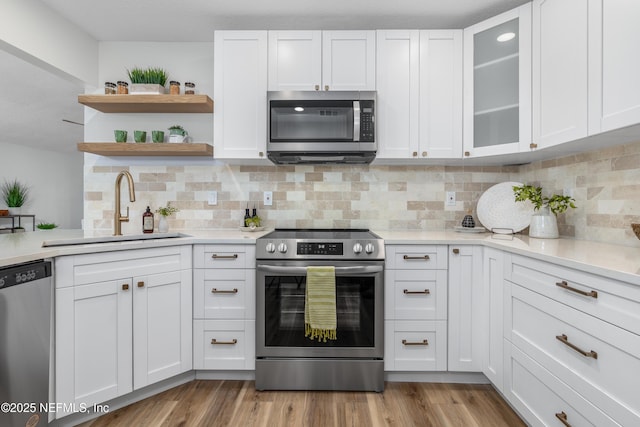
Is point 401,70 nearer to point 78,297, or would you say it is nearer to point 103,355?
point 78,297

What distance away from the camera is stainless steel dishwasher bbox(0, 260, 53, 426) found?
4.31 ft

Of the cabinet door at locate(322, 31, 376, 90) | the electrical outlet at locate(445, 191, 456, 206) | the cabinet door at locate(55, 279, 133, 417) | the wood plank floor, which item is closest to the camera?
the cabinet door at locate(55, 279, 133, 417)

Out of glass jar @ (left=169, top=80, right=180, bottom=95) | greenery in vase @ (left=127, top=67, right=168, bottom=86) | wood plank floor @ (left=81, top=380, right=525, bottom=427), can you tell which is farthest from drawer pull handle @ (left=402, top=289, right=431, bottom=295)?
greenery in vase @ (left=127, top=67, right=168, bottom=86)

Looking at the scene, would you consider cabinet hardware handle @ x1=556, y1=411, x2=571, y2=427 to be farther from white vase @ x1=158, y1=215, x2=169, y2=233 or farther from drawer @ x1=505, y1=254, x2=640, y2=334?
white vase @ x1=158, y1=215, x2=169, y2=233

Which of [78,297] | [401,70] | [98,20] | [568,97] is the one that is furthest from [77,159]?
[568,97]

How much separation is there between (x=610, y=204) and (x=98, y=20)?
3.56 m

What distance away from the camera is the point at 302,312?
6.49 ft

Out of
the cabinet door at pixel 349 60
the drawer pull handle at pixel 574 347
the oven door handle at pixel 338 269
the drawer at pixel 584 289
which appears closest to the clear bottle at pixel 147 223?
the oven door handle at pixel 338 269

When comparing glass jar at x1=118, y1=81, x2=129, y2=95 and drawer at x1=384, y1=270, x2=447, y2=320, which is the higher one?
glass jar at x1=118, y1=81, x2=129, y2=95

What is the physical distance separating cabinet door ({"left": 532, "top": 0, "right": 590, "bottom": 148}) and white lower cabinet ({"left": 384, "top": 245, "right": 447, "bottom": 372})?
91cm

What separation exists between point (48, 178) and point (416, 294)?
31.9 ft

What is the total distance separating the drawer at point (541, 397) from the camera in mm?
1192

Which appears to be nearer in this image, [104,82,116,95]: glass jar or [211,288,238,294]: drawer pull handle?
[211,288,238,294]: drawer pull handle

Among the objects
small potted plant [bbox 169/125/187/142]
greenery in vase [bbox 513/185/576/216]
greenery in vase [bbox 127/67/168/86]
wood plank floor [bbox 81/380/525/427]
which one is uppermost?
greenery in vase [bbox 127/67/168/86]
